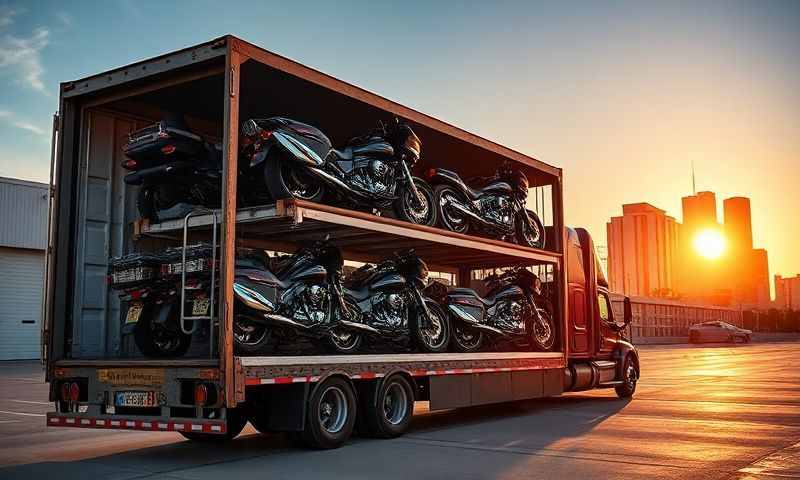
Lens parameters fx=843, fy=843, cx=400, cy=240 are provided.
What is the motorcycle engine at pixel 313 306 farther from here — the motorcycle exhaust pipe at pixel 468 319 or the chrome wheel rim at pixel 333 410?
the motorcycle exhaust pipe at pixel 468 319

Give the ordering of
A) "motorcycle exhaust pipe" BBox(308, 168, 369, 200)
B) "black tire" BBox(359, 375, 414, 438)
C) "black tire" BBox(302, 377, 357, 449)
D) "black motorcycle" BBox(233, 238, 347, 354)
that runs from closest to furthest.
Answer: "black motorcycle" BBox(233, 238, 347, 354) < "black tire" BBox(302, 377, 357, 449) < "motorcycle exhaust pipe" BBox(308, 168, 369, 200) < "black tire" BBox(359, 375, 414, 438)

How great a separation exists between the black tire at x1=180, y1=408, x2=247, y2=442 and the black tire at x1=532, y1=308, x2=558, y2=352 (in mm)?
5271

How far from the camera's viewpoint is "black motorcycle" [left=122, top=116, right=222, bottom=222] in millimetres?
8781

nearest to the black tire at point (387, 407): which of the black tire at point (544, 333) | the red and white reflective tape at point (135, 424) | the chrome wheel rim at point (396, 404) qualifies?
the chrome wheel rim at point (396, 404)

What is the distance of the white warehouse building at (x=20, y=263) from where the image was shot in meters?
31.1

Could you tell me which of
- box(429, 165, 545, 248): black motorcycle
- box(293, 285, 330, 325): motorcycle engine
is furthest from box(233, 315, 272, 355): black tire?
box(429, 165, 545, 248): black motorcycle

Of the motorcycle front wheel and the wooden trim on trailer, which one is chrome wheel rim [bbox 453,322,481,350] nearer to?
the motorcycle front wheel

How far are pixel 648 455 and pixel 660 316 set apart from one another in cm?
5884

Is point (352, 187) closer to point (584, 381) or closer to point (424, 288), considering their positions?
point (424, 288)

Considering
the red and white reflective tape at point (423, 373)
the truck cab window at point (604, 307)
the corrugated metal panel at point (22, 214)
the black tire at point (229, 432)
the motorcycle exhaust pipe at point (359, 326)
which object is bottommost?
the black tire at point (229, 432)

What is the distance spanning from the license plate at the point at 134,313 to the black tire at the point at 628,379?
945 cm

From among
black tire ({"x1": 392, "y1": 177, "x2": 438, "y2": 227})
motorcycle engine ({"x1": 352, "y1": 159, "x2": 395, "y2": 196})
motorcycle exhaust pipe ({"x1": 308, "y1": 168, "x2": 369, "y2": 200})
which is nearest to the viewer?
motorcycle exhaust pipe ({"x1": 308, "y1": 168, "x2": 369, "y2": 200})

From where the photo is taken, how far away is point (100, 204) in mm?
9320

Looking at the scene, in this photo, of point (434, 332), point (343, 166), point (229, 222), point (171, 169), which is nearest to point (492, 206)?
point (434, 332)
